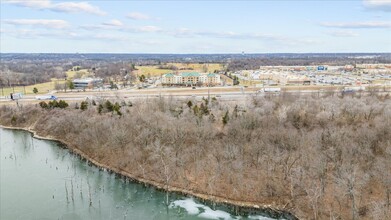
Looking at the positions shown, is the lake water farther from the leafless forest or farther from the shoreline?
the leafless forest

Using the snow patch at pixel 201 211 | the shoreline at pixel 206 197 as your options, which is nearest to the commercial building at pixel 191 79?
the shoreline at pixel 206 197

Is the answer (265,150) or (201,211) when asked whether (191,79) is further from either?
(201,211)

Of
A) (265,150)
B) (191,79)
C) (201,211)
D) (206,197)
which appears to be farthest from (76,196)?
(191,79)

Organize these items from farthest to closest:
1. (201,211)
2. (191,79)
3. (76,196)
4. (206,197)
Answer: (191,79), (76,196), (206,197), (201,211)

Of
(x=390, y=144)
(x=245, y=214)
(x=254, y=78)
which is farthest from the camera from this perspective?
(x=254, y=78)

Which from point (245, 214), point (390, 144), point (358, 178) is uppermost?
point (390, 144)

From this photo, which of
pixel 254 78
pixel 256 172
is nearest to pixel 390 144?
pixel 256 172

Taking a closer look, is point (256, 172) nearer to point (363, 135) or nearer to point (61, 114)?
point (363, 135)
